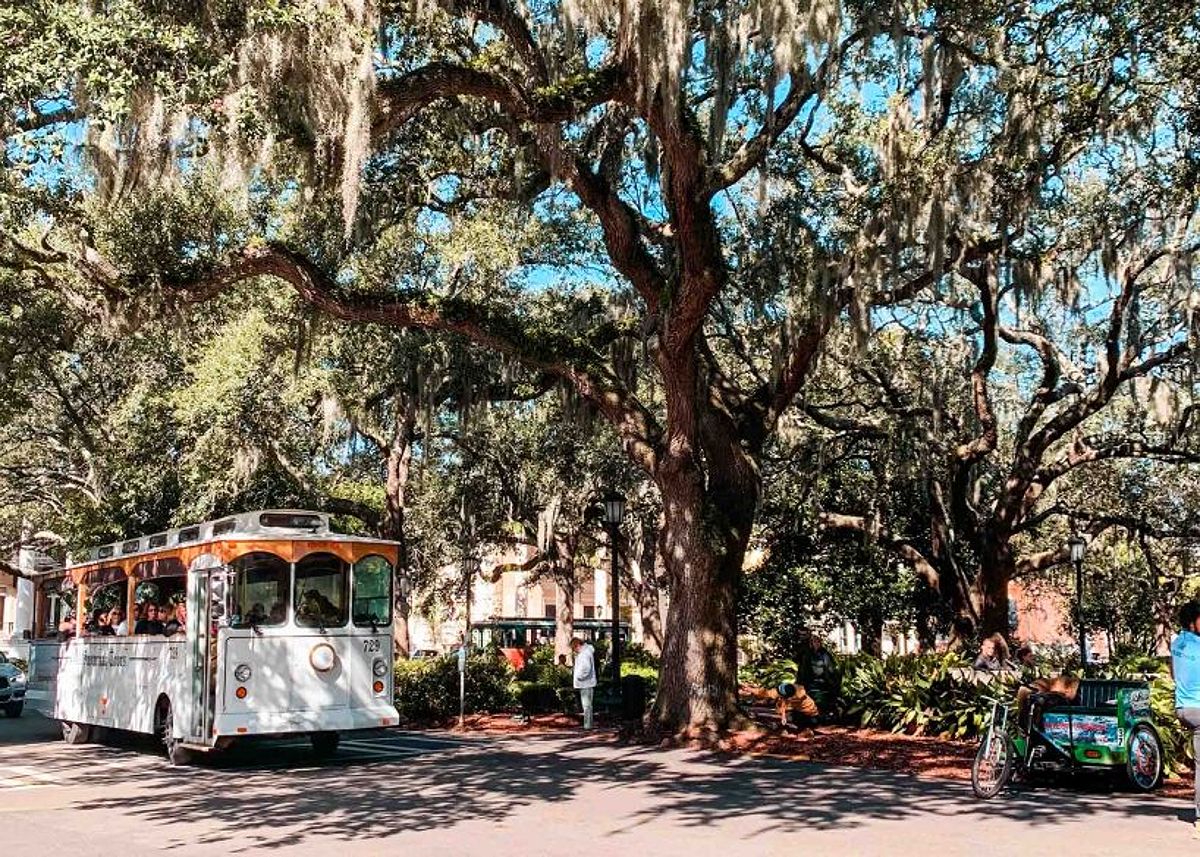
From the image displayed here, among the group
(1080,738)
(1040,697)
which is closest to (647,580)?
(1040,697)

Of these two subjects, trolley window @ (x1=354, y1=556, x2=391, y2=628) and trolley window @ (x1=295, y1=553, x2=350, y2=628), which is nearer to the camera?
trolley window @ (x1=295, y1=553, x2=350, y2=628)

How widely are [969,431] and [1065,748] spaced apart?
40.1 feet

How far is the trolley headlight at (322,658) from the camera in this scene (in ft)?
46.7

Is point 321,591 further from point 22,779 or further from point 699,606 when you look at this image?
point 699,606

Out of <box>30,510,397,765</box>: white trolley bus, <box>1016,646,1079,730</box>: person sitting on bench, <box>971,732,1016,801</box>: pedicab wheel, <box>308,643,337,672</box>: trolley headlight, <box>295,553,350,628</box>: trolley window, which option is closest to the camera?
<box>971,732,1016,801</box>: pedicab wheel

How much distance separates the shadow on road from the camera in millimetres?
9898

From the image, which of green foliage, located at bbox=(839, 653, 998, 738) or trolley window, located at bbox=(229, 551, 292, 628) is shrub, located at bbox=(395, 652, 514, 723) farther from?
trolley window, located at bbox=(229, 551, 292, 628)

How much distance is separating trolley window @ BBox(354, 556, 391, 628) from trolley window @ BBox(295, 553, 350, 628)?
0.17 meters

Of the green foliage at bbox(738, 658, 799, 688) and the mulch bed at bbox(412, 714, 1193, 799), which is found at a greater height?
the green foliage at bbox(738, 658, 799, 688)

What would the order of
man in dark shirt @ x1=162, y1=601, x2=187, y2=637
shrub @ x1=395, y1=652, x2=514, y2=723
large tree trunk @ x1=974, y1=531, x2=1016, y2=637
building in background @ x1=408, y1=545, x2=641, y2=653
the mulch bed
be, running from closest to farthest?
the mulch bed → man in dark shirt @ x1=162, y1=601, x2=187, y2=637 → shrub @ x1=395, y1=652, x2=514, y2=723 → large tree trunk @ x1=974, y1=531, x2=1016, y2=637 → building in background @ x1=408, y1=545, x2=641, y2=653

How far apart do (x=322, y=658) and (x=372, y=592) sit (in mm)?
1101

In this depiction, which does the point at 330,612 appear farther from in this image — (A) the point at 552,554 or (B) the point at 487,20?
(A) the point at 552,554

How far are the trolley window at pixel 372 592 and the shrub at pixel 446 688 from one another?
725 centimetres

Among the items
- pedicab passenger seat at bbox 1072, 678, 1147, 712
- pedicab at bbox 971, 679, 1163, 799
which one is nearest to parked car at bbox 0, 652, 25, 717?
pedicab at bbox 971, 679, 1163, 799
